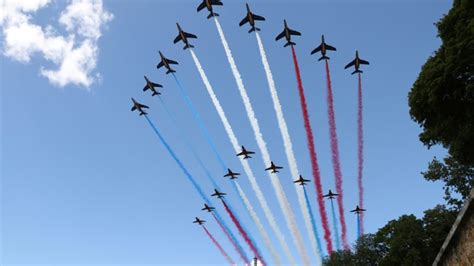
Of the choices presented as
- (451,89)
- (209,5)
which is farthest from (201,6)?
(451,89)

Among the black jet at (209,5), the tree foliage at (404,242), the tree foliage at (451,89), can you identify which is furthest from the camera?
the black jet at (209,5)

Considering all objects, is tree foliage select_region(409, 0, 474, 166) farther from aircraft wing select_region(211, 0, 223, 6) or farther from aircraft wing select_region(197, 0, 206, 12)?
aircraft wing select_region(197, 0, 206, 12)

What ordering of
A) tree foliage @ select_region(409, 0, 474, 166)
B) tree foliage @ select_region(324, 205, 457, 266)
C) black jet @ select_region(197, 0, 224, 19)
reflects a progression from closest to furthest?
tree foliage @ select_region(409, 0, 474, 166), tree foliage @ select_region(324, 205, 457, 266), black jet @ select_region(197, 0, 224, 19)

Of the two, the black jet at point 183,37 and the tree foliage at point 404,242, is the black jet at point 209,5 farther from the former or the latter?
the tree foliage at point 404,242

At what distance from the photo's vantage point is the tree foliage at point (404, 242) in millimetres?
36906

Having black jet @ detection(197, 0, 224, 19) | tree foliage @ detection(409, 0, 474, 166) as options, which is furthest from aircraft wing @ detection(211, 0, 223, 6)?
tree foliage @ detection(409, 0, 474, 166)

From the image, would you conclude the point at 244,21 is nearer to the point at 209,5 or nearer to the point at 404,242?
the point at 209,5

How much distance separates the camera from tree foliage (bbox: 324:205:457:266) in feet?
121

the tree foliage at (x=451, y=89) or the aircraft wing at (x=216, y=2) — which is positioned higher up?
the aircraft wing at (x=216, y=2)

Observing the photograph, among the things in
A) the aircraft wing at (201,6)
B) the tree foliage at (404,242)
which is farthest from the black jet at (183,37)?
the tree foliage at (404,242)

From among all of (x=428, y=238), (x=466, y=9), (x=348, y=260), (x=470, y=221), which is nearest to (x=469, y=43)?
(x=466, y=9)

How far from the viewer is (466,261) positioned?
1877 cm

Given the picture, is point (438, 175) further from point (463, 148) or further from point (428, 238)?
point (463, 148)

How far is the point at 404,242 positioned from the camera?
37500mm
